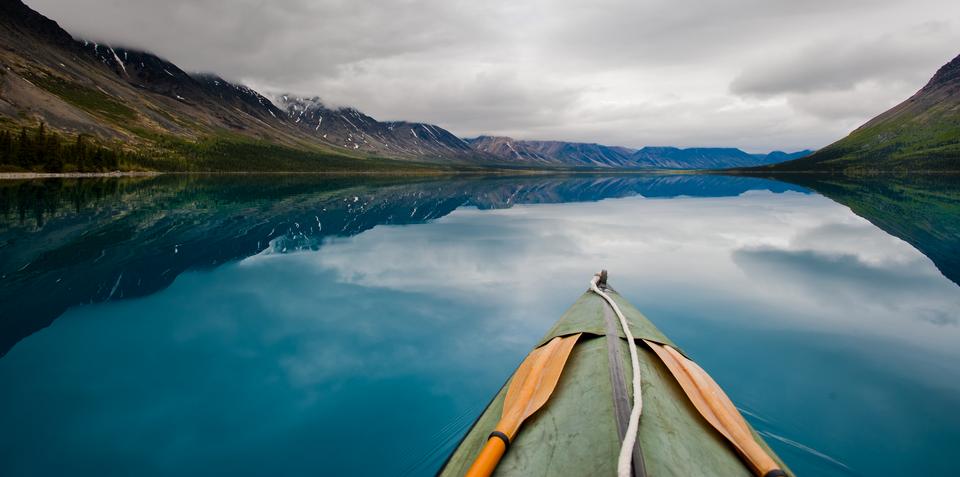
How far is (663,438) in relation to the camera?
5566mm

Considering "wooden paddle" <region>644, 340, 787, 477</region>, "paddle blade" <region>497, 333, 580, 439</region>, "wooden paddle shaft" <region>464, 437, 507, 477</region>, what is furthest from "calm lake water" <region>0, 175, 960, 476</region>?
"wooden paddle shaft" <region>464, 437, 507, 477</region>

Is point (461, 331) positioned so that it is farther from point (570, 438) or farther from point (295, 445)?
point (570, 438)

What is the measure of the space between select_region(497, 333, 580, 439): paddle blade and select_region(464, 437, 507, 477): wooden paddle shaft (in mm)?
331

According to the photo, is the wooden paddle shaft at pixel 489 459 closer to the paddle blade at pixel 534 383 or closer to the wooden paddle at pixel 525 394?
the wooden paddle at pixel 525 394

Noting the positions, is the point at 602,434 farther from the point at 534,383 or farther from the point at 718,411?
the point at 718,411

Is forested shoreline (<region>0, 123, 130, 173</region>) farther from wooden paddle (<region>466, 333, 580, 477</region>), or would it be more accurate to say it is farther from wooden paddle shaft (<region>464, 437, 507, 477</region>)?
wooden paddle shaft (<region>464, 437, 507, 477</region>)

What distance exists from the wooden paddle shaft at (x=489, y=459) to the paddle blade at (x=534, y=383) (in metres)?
0.33

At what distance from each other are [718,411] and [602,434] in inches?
89.3

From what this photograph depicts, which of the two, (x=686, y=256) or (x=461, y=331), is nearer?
(x=461, y=331)

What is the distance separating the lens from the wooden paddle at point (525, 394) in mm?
5316

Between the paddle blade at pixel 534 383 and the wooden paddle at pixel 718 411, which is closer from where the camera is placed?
the wooden paddle at pixel 718 411

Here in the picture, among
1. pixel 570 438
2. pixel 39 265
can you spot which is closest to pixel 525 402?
pixel 570 438

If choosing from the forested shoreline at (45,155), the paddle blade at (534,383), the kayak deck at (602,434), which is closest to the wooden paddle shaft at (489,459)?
the kayak deck at (602,434)

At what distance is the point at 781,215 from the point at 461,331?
2151 inches
